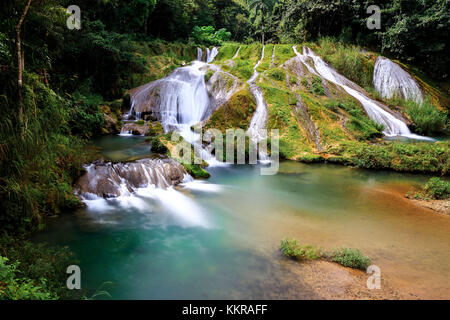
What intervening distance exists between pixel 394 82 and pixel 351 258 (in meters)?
17.2

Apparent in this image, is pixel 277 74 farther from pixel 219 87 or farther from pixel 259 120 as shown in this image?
pixel 259 120

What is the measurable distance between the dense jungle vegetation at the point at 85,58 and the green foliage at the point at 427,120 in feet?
20.7

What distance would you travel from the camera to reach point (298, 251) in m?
4.34

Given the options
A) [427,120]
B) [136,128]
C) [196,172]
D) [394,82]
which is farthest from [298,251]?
[394,82]

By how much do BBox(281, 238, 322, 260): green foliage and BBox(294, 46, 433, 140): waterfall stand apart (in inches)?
452

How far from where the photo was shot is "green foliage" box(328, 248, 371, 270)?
13.4 ft

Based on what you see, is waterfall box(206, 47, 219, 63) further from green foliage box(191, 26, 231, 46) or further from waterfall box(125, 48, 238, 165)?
waterfall box(125, 48, 238, 165)

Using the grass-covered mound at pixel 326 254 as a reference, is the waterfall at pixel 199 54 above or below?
above

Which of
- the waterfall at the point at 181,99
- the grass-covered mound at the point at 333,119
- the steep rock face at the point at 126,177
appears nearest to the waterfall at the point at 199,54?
the grass-covered mound at the point at 333,119

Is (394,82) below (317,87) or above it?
above

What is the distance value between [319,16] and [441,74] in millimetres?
10610

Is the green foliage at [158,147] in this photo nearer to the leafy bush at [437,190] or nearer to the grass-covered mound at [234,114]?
the grass-covered mound at [234,114]

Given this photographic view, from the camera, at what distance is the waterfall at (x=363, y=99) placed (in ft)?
44.4
